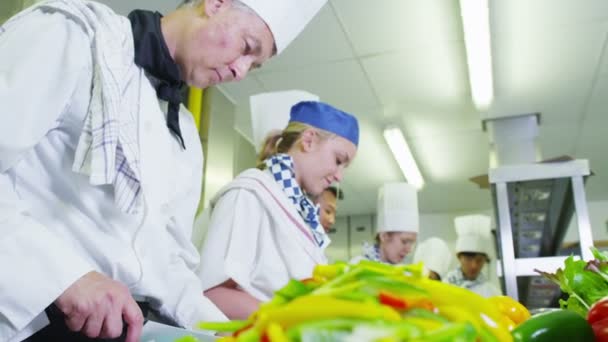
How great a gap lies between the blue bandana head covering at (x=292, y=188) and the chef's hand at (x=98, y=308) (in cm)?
76

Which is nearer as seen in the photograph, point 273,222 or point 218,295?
point 218,295

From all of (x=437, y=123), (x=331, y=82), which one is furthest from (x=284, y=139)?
(x=437, y=123)

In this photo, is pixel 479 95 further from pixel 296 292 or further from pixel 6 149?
pixel 296 292

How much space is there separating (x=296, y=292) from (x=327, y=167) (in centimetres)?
119

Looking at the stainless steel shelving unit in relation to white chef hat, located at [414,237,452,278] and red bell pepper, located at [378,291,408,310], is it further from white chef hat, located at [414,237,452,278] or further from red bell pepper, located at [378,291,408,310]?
red bell pepper, located at [378,291,408,310]

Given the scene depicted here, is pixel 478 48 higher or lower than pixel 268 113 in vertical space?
higher

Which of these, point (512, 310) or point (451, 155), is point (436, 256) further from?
point (512, 310)

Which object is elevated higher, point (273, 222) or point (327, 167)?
point (327, 167)

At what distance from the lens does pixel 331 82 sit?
305 centimetres

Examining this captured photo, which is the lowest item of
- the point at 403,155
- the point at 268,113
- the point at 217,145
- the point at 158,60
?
the point at 158,60

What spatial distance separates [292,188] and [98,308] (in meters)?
0.80

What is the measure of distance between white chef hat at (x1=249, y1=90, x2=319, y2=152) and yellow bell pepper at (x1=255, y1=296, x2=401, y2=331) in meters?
1.51

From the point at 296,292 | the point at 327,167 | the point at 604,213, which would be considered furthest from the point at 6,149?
the point at 604,213

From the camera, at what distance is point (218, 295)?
43.1 inches
